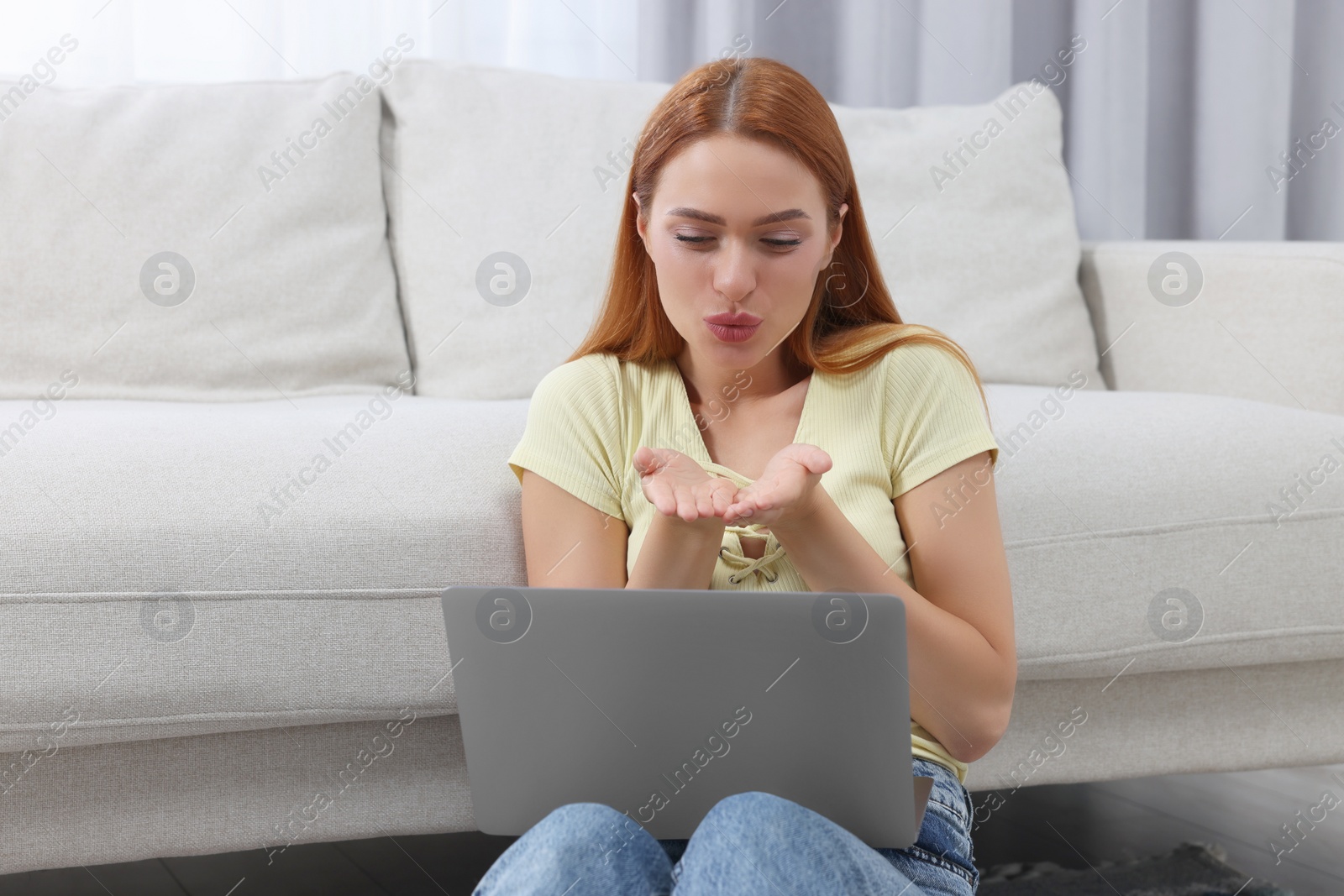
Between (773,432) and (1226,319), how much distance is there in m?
0.89

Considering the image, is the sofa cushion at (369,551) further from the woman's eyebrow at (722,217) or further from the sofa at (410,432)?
the woman's eyebrow at (722,217)

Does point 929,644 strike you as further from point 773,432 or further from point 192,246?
point 192,246

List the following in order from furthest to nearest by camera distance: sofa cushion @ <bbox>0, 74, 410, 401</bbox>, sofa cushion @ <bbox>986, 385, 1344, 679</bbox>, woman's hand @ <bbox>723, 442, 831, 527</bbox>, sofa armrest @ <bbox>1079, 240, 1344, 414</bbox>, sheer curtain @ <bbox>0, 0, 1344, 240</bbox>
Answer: sheer curtain @ <bbox>0, 0, 1344, 240</bbox>
sofa armrest @ <bbox>1079, 240, 1344, 414</bbox>
sofa cushion @ <bbox>0, 74, 410, 401</bbox>
sofa cushion @ <bbox>986, 385, 1344, 679</bbox>
woman's hand @ <bbox>723, 442, 831, 527</bbox>

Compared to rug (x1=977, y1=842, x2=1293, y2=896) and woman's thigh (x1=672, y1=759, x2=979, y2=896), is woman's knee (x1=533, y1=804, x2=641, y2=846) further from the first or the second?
rug (x1=977, y1=842, x2=1293, y2=896)

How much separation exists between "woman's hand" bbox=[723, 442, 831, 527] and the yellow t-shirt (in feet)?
0.39

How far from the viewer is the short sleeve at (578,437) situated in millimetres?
908

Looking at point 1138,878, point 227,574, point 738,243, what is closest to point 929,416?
Result: point 738,243

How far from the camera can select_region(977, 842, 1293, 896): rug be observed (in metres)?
1.19

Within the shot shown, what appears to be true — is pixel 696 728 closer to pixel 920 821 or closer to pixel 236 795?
pixel 920 821

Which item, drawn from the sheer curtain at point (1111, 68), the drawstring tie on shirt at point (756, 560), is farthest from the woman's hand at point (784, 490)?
the sheer curtain at point (1111, 68)

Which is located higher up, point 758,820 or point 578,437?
point 578,437

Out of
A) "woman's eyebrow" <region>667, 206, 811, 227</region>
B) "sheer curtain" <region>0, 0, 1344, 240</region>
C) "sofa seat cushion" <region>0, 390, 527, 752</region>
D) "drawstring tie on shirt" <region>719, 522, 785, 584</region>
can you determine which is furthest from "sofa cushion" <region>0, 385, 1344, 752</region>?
"sheer curtain" <region>0, 0, 1344, 240</region>

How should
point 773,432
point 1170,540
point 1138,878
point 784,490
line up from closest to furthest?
point 784,490 < point 773,432 < point 1170,540 < point 1138,878

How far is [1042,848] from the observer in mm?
1334
